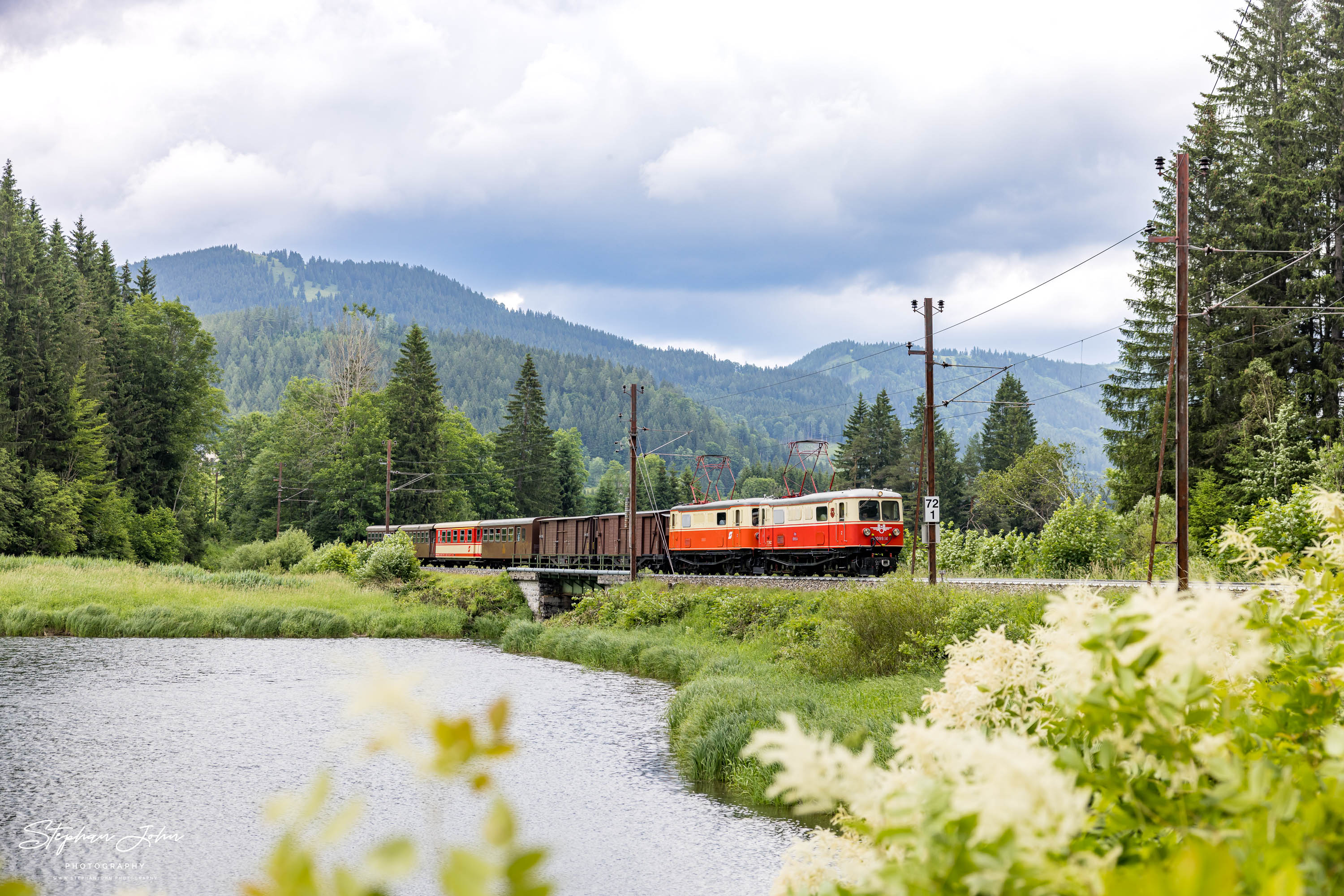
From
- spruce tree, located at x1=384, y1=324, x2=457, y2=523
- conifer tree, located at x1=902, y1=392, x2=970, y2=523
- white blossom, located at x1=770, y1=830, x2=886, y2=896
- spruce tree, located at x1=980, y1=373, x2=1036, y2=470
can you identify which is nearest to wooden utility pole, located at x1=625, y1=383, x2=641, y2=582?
white blossom, located at x1=770, y1=830, x2=886, y2=896

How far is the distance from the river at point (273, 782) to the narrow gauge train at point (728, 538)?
1062 cm

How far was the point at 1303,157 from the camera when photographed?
3856 cm

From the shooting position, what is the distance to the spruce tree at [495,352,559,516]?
301 feet

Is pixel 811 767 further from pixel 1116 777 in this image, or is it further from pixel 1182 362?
pixel 1182 362

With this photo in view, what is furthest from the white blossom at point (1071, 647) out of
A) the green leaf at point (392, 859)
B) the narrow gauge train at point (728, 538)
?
the narrow gauge train at point (728, 538)

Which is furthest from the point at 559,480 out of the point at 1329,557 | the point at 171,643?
the point at 1329,557

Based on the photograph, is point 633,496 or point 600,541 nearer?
point 633,496

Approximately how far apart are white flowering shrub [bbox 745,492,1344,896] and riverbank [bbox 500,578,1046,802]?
890 centimetres

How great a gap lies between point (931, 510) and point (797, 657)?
6375mm

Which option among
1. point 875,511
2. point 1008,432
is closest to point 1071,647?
point 875,511

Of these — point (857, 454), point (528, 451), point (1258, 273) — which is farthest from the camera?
point (857, 454)

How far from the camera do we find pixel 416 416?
262ft

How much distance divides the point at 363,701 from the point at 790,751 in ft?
2.49

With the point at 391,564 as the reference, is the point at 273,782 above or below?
below
